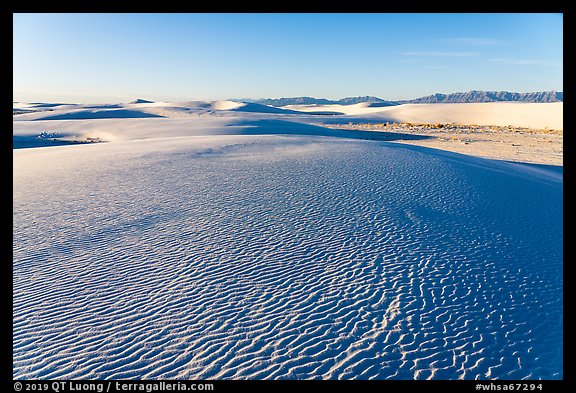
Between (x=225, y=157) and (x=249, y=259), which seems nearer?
(x=249, y=259)

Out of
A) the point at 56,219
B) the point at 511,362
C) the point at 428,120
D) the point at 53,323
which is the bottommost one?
the point at 511,362

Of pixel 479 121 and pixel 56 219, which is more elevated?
pixel 479 121

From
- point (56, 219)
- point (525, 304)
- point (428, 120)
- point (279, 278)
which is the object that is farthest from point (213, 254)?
point (428, 120)

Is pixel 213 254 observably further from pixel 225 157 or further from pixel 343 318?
pixel 225 157
